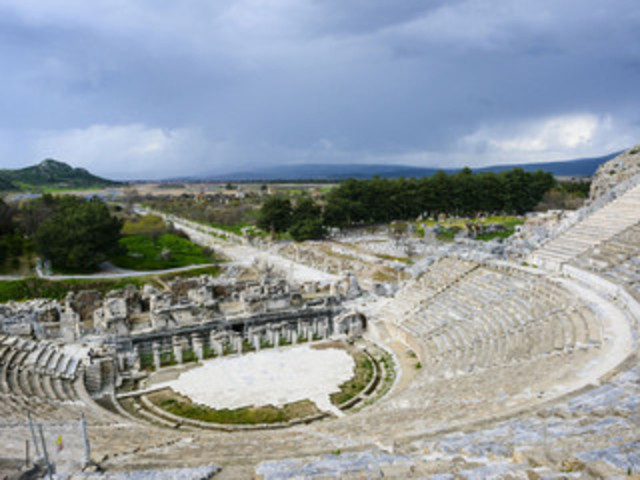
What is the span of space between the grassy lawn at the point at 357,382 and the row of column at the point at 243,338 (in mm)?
3592

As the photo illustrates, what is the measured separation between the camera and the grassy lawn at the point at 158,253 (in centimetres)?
4578

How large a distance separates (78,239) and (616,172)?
2143 inches

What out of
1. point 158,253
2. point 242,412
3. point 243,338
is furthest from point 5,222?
point 242,412

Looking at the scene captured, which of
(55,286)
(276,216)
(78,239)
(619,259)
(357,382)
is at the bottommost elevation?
(357,382)

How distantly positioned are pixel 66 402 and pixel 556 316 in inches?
763

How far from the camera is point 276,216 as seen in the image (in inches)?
2362

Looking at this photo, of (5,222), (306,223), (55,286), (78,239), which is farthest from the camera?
Answer: (306,223)

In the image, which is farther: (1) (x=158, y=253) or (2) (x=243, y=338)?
(1) (x=158, y=253)

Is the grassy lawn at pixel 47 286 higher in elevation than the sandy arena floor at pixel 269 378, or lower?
higher

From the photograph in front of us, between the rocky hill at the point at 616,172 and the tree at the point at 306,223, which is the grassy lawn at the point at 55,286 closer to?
the tree at the point at 306,223

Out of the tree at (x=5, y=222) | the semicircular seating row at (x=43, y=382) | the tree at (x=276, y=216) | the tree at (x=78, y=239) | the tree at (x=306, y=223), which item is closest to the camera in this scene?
the semicircular seating row at (x=43, y=382)

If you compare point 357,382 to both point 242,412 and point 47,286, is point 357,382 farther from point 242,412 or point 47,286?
point 47,286

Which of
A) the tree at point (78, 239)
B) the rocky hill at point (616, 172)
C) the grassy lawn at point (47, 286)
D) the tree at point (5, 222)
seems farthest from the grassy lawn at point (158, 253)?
the rocky hill at point (616, 172)

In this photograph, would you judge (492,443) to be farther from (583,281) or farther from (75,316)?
(75,316)
